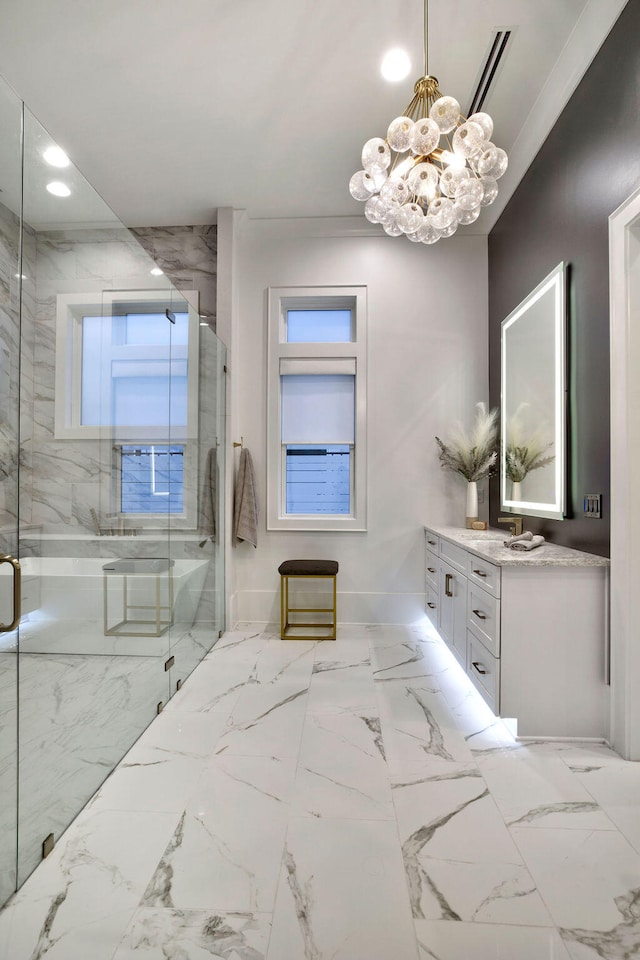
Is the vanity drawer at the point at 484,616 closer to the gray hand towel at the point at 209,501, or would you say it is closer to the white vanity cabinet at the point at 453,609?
the white vanity cabinet at the point at 453,609

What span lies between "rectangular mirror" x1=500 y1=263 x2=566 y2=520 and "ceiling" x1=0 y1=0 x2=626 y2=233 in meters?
0.94

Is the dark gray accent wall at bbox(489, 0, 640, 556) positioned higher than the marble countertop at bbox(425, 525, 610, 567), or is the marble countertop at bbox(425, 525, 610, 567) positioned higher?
the dark gray accent wall at bbox(489, 0, 640, 556)

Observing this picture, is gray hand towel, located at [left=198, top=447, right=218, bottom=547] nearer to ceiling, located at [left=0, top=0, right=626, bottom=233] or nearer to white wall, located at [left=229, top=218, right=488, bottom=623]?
white wall, located at [left=229, top=218, right=488, bottom=623]

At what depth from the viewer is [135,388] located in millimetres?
2131

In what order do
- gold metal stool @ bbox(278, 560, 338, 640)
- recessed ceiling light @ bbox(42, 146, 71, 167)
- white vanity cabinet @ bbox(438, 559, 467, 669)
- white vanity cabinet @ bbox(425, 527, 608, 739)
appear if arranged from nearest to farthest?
1. recessed ceiling light @ bbox(42, 146, 71, 167)
2. white vanity cabinet @ bbox(425, 527, 608, 739)
3. white vanity cabinet @ bbox(438, 559, 467, 669)
4. gold metal stool @ bbox(278, 560, 338, 640)

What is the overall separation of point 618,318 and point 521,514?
1353mm

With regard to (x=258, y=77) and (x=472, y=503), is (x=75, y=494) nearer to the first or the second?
(x=258, y=77)

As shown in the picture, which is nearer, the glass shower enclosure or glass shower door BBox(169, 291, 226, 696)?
the glass shower enclosure

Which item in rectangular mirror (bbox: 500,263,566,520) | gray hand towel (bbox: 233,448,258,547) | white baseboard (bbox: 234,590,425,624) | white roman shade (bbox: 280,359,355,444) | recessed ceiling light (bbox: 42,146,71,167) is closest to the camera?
recessed ceiling light (bbox: 42,146,71,167)

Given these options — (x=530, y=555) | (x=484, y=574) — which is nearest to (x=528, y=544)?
(x=530, y=555)

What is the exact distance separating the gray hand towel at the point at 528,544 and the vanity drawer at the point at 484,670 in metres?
0.50

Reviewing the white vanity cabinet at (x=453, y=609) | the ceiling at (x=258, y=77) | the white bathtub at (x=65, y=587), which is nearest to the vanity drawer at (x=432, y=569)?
the white vanity cabinet at (x=453, y=609)

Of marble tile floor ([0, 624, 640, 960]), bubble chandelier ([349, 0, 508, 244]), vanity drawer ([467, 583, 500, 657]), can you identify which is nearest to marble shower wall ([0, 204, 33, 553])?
marble tile floor ([0, 624, 640, 960])

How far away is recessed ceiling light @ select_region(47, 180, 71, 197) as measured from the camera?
4.83 ft
